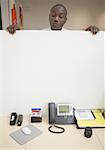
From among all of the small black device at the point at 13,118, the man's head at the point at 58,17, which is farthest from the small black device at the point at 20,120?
the man's head at the point at 58,17

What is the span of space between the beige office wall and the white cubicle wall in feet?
12.6

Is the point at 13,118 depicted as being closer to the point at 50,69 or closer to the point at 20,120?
the point at 20,120

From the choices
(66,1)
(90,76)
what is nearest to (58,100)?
(90,76)

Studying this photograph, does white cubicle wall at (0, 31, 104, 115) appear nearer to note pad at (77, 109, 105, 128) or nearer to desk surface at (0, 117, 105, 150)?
note pad at (77, 109, 105, 128)

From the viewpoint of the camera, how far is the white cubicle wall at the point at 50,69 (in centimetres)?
147

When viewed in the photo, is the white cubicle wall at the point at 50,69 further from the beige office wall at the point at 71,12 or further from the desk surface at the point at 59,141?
the beige office wall at the point at 71,12

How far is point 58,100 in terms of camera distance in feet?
5.05

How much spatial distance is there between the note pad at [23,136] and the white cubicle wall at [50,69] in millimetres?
271

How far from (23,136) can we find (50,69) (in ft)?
1.81

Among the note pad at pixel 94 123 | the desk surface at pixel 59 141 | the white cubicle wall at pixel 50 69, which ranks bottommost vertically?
the desk surface at pixel 59 141

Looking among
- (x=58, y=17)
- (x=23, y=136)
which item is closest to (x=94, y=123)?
(x=23, y=136)

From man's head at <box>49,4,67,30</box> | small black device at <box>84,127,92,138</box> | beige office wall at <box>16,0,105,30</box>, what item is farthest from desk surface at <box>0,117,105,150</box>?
beige office wall at <box>16,0,105,30</box>

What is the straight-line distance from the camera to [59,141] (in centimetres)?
119

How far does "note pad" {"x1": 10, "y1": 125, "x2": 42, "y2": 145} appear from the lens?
3.84ft
